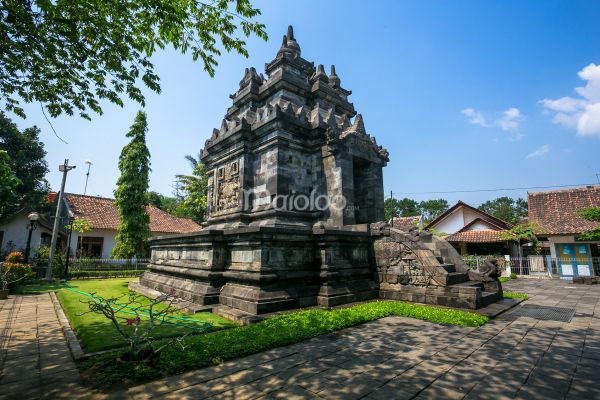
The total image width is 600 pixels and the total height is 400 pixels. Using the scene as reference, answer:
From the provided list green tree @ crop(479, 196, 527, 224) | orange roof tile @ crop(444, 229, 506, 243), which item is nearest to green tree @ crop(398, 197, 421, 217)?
green tree @ crop(479, 196, 527, 224)

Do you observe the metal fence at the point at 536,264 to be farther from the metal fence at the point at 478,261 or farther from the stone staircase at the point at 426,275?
the stone staircase at the point at 426,275

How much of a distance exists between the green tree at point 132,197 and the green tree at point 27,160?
15.2 metres

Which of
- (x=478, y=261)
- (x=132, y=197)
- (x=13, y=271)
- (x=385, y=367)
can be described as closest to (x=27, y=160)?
(x=132, y=197)

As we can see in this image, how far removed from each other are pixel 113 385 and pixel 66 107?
5.89 m

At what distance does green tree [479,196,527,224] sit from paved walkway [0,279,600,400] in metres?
68.8

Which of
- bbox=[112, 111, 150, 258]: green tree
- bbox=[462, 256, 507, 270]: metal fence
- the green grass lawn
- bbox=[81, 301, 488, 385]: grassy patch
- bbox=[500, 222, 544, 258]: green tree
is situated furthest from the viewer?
bbox=[112, 111, 150, 258]: green tree

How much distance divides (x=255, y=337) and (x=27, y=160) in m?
39.5

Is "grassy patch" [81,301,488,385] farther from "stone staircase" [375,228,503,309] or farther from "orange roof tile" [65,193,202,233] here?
"orange roof tile" [65,193,202,233]

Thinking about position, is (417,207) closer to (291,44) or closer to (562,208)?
(562,208)

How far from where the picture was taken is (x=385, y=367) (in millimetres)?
3818

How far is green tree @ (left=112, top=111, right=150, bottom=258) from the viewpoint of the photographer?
22078mm

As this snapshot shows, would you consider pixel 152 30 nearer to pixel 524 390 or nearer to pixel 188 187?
pixel 524 390

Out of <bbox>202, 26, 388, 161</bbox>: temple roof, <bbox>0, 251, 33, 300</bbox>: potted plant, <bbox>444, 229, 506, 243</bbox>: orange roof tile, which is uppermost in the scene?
<bbox>202, 26, 388, 161</bbox>: temple roof

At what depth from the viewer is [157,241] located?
11.3 metres
